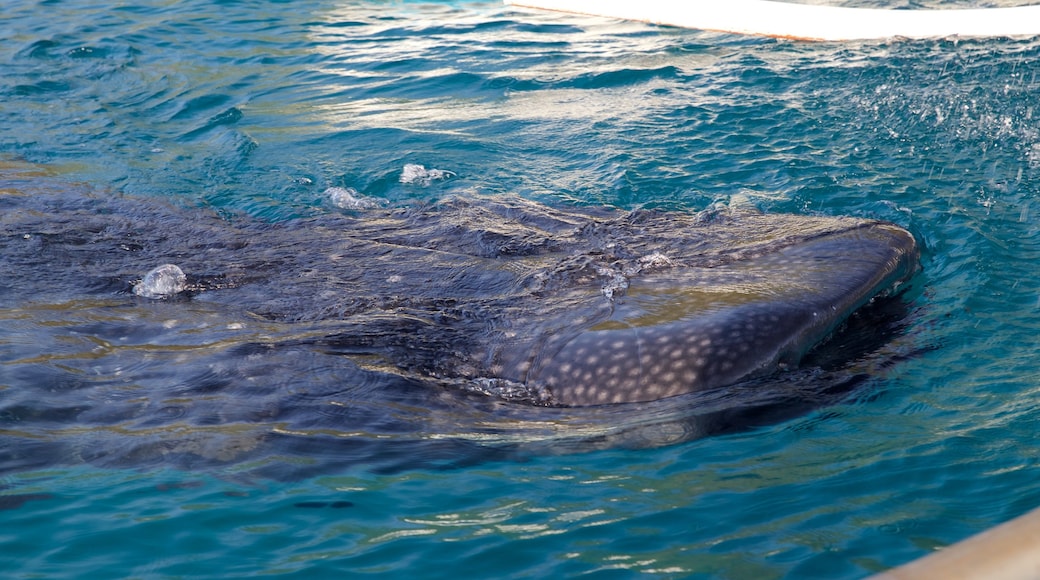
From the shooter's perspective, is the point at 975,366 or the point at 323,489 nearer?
the point at 323,489

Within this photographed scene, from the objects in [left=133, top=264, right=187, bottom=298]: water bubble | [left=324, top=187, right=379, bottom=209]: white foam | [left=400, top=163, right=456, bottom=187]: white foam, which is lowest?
[left=133, top=264, right=187, bottom=298]: water bubble

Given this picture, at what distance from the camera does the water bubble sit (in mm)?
5316

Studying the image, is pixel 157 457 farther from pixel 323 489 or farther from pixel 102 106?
pixel 102 106

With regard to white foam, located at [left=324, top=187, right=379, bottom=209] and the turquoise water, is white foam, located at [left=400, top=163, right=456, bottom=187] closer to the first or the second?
the turquoise water

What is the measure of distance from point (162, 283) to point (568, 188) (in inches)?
120

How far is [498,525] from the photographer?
3.28 m

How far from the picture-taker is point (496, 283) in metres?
5.10

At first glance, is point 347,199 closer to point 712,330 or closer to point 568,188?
point 568,188

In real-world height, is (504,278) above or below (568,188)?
below

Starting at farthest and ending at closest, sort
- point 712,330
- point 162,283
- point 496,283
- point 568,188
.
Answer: point 568,188, point 162,283, point 496,283, point 712,330

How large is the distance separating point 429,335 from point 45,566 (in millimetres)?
2010

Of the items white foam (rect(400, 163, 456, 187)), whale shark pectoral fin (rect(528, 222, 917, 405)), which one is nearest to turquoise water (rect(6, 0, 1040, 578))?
white foam (rect(400, 163, 456, 187))

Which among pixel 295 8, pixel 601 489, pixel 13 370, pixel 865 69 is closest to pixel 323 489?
pixel 601 489

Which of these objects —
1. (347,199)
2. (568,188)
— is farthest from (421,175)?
(568,188)
